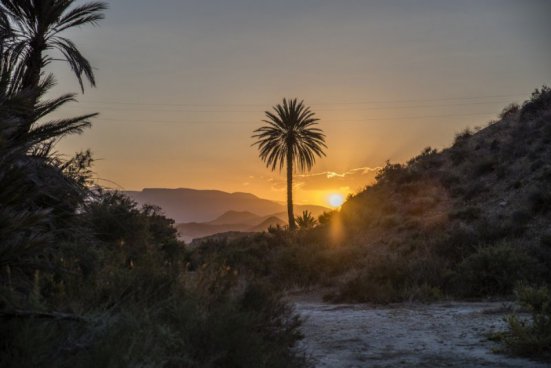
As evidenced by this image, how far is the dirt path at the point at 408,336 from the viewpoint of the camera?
24.8 ft

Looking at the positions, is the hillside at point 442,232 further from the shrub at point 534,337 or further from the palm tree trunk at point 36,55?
the palm tree trunk at point 36,55

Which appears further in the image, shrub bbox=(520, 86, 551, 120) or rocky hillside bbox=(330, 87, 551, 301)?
shrub bbox=(520, 86, 551, 120)

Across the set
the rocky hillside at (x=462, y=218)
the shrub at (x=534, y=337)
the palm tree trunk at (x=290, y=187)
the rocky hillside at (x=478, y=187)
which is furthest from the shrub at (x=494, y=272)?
the palm tree trunk at (x=290, y=187)

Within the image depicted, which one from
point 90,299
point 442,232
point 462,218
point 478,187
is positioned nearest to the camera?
point 90,299

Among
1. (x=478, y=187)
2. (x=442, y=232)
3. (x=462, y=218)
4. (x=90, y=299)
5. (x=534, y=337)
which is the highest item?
(x=478, y=187)

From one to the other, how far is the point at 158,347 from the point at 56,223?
146 inches

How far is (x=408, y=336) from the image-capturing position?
9.48 metres

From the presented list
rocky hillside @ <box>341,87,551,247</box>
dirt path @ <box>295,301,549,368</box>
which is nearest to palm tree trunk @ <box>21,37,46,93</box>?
dirt path @ <box>295,301,549,368</box>

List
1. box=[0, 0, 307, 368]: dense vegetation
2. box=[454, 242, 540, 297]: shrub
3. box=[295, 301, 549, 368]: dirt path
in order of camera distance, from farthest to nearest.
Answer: box=[454, 242, 540, 297]: shrub → box=[295, 301, 549, 368]: dirt path → box=[0, 0, 307, 368]: dense vegetation

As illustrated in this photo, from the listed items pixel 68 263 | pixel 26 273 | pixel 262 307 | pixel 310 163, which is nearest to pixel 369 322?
pixel 262 307

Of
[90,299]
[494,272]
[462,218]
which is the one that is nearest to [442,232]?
[462,218]

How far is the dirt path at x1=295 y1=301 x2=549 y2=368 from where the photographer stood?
24.8ft

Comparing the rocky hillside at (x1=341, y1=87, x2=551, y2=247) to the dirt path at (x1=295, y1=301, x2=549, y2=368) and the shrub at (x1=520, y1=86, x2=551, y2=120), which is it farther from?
the dirt path at (x1=295, y1=301, x2=549, y2=368)

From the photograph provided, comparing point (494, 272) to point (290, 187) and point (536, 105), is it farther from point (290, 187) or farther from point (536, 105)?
point (290, 187)
